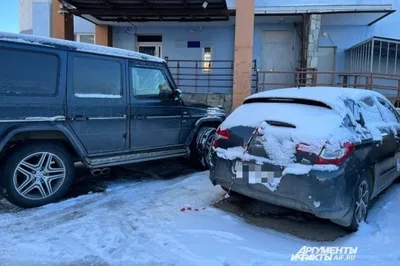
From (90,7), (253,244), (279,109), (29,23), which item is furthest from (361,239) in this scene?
(29,23)

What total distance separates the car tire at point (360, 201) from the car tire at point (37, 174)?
3.49 meters

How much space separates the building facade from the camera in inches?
456

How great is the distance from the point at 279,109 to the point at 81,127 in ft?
8.45

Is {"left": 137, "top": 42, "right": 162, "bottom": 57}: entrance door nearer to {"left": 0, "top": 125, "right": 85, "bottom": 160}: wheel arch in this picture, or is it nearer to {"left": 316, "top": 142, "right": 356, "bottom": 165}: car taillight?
{"left": 0, "top": 125, "right": 85, "bottom": 160}: wheel arch

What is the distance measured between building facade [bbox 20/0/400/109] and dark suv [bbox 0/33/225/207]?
17.0 ft

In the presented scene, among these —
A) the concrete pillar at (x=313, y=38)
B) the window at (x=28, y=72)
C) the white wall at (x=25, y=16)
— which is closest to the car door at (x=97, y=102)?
the window at (x=28, y=72)

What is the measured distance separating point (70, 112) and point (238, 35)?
687 centimetres

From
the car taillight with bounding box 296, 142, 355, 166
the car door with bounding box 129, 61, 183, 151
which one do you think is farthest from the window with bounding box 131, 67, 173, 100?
the car taillight with bounding box 296, 142, 355, 166

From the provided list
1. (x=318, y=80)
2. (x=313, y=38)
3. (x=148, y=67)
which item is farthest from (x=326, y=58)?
(x=148, y=67)

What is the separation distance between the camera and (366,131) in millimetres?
4066

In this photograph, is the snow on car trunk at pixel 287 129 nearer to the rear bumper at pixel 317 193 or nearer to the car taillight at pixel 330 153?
the car taillight at pixel 330 153

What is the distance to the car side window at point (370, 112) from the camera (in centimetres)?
434

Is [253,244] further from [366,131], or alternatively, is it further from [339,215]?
[366,131]

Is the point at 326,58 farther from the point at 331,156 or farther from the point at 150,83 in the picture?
the point at 331,156
